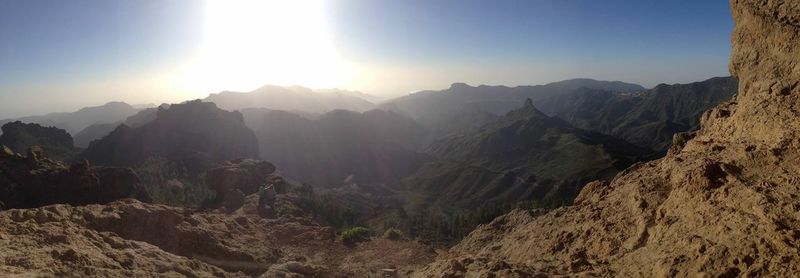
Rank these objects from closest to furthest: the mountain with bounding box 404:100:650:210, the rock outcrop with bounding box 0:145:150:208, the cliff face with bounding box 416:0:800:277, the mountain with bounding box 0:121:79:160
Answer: the cliff face with bounding box 416:0:800:277, the rock outcrop with bounding box 0:145:150:208, the mountain with bounding box 0:121:79:160, the mountain with bounding box 404:100:650:210

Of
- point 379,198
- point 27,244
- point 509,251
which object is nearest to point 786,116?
point 509,251

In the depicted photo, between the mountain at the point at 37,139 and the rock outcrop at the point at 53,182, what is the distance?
74.6m

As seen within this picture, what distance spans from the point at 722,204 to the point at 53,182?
73189mm

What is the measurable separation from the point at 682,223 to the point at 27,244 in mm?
21966

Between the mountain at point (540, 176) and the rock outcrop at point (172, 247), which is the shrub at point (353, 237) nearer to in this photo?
the rock outcrop at point (172, 247)

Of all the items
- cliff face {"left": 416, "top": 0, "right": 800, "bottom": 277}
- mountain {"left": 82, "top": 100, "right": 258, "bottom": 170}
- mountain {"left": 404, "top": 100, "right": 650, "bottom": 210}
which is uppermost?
cliff face {"left": 416, "top": 0, "right": 800, "bottom": 277}

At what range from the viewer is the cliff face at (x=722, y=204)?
11391 mm

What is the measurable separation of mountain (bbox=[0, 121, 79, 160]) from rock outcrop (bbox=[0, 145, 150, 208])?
245 feet

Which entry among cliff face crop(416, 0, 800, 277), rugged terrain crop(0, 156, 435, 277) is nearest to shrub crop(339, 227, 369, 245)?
rugged terrain crop(0, 156, 435, 277)

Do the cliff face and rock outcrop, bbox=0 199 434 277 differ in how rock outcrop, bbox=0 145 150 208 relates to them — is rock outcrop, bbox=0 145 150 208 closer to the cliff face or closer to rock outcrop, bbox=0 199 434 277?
rock outcrop, bbox=0 199 434 277

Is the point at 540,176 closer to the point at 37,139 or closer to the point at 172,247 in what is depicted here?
the point at 172,247

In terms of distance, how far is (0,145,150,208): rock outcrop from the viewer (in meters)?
57.9

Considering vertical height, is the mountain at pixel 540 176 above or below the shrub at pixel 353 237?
below

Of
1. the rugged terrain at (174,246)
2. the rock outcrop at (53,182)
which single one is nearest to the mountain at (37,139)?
the rock outcrop at (53,182)
